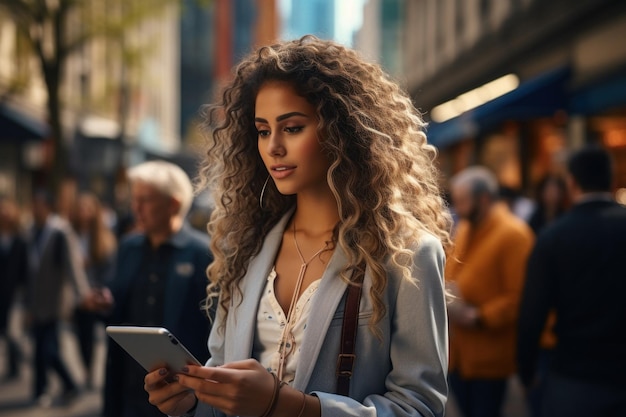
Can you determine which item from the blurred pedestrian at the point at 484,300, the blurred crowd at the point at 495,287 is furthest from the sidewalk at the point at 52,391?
the blurred pedestrian at the point at 484,300

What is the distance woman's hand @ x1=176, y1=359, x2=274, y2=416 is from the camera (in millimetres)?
2336

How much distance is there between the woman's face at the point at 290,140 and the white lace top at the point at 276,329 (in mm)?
321

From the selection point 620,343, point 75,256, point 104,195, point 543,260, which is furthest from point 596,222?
point 104,195

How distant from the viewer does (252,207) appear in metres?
3.10

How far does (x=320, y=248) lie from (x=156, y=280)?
257 cm

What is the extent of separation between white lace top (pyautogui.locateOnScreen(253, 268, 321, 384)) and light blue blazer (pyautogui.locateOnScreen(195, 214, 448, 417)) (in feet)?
0.27

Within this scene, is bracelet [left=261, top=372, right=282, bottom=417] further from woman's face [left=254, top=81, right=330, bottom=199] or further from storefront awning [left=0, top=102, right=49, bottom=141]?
storefront awning [left=0, top=102, right=49, bottom=141]

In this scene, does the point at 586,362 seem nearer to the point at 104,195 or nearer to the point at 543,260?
the point at 543,260

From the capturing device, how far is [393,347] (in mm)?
2592

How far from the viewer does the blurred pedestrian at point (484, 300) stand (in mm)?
6258

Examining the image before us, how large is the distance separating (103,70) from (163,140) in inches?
1022

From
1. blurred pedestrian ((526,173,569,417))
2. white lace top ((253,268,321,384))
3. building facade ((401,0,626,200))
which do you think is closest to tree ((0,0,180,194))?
building facade ((401,0,626,200))

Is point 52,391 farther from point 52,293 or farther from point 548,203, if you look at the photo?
point 548,203

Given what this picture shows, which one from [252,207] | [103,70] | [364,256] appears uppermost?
[103,70]
